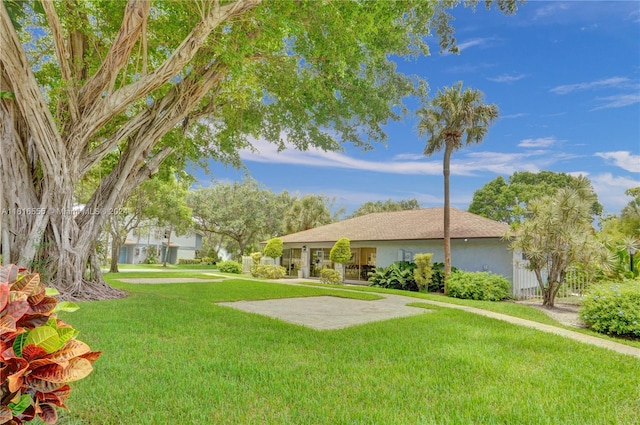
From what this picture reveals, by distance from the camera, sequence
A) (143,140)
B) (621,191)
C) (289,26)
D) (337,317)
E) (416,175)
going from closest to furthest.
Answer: (289,26)
(337,317)
(143,140)
(621,191)
(416,175)

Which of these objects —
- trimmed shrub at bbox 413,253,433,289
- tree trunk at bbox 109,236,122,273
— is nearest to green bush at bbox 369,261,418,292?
trimmed shrub at bbox 413,253,433,289

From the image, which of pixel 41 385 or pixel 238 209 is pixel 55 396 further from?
pixel 238 209

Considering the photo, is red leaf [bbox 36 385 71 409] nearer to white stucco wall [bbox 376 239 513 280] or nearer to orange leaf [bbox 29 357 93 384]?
orange leaf [bbox 29 357 93 384]

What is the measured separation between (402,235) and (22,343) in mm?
17718

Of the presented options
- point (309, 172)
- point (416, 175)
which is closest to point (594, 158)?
point (416, 175)

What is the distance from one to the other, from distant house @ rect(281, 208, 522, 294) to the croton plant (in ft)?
45.1

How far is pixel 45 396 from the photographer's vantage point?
1622 millimetres

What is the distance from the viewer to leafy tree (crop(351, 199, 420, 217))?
48375 mm

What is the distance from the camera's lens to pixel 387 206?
48.4 metres

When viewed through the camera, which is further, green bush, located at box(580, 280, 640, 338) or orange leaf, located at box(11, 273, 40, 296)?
green bush, located at box(580, 280, 640, 338)

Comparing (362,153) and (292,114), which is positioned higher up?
(292,114)

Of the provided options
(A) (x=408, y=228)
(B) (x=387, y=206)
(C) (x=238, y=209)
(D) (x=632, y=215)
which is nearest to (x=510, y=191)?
(D) (x=632, y=215)

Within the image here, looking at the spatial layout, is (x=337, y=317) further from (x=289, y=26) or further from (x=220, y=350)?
(x=289, y=26)

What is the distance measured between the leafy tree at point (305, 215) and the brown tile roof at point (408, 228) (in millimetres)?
7832
